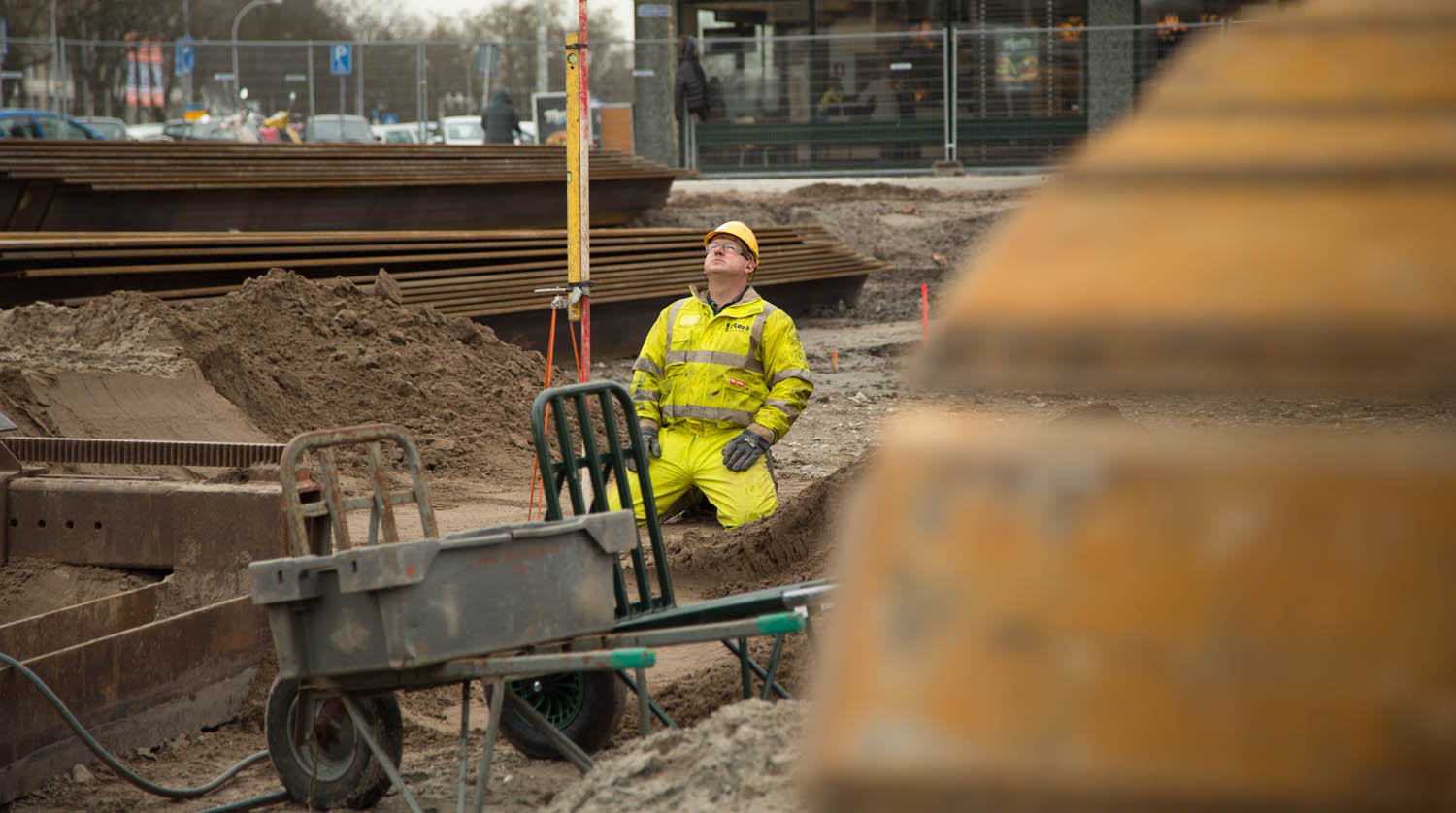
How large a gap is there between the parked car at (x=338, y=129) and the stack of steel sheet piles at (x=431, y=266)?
66.0ft

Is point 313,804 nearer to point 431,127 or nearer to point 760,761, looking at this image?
point 760,761

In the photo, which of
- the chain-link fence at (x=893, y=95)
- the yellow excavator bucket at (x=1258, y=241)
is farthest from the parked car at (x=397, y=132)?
the yellow excavator bucket at (x=1258, y=241)

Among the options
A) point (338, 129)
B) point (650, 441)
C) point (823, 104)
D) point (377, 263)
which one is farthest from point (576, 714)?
point (338, 129)

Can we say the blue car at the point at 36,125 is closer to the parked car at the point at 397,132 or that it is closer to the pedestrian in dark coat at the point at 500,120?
the pedestrian in dark coat at the point at 500,120

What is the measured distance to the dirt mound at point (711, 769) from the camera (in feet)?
11.1

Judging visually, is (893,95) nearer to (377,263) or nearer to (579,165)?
(377,263)

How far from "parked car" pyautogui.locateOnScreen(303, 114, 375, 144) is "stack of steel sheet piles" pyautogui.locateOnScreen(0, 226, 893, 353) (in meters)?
20.1

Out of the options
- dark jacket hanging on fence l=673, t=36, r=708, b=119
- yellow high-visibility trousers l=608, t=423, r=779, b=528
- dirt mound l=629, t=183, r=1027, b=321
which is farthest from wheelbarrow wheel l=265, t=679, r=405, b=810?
dark jacket hanging on fence l=673, t=36, r=708, b=119

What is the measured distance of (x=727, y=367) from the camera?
7.56 m

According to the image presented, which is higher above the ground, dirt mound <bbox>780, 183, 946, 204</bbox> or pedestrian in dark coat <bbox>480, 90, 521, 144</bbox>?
pedestrian in dark coat <bbox>480, 90, 521, 144</bbox>

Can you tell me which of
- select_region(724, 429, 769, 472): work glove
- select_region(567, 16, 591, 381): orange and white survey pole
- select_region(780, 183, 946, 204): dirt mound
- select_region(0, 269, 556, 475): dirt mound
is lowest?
select_region(724, 429, 769, 472): work glove

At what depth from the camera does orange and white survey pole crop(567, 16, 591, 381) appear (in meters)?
7.07

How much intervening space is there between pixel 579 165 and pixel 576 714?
3.38 m

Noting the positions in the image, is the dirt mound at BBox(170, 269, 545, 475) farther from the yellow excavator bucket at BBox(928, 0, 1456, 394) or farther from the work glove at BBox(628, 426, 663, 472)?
the yellow excavator bucket at BBox(928, 0, 1456, 394)
